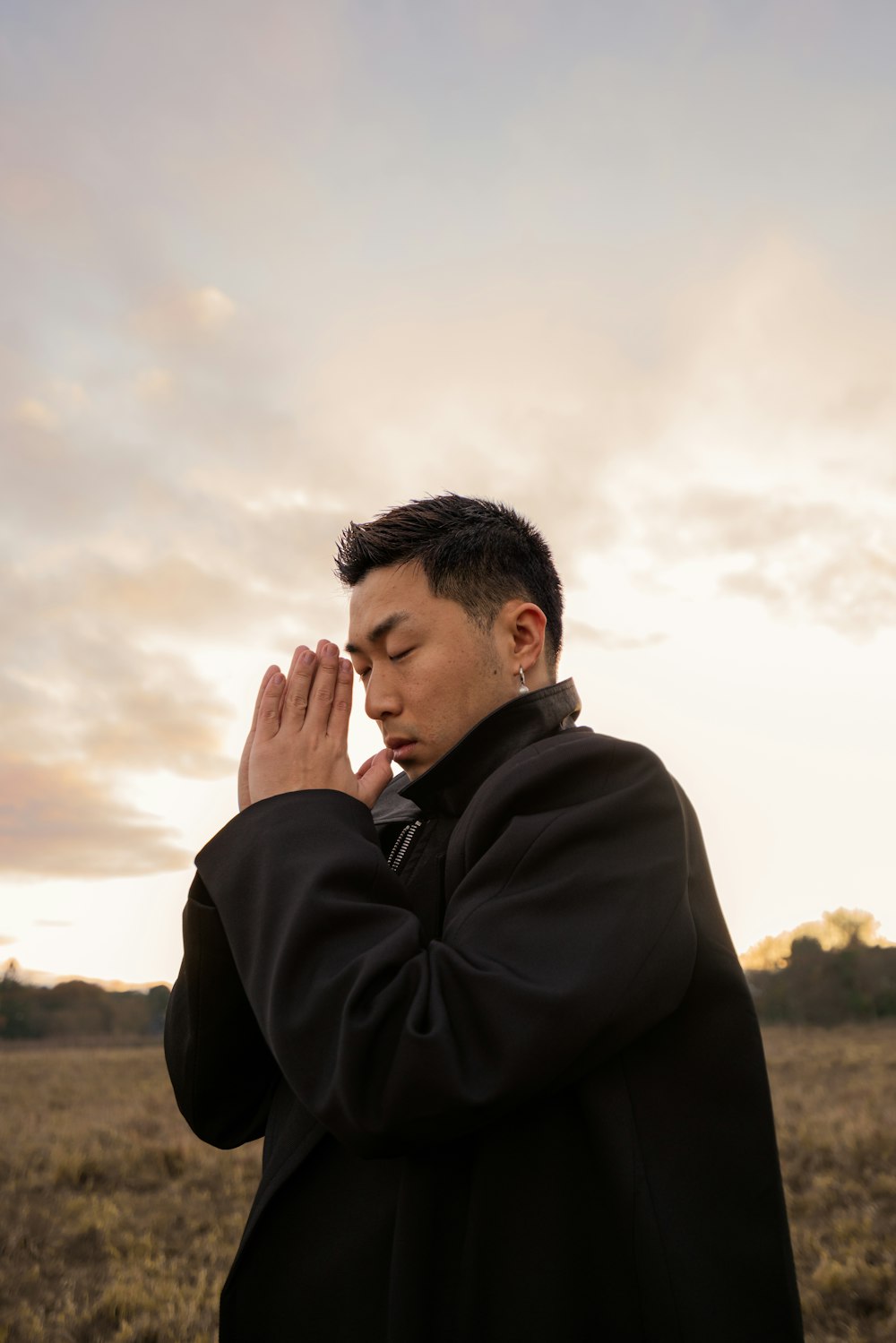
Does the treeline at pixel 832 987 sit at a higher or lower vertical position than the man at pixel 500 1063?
higher

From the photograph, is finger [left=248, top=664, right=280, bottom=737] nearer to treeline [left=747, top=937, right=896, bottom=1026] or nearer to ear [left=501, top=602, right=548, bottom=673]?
ear [left=501, top=602, right=548, bottom=673]

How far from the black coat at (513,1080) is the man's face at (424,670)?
12.1 inches

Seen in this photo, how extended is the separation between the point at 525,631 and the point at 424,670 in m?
0.30

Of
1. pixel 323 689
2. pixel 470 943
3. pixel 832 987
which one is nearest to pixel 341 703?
pixel 323 689

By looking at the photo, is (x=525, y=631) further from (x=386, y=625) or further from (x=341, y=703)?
(x=341, y=703)

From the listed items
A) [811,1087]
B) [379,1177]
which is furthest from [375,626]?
[811,1087]

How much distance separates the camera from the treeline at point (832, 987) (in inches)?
1549

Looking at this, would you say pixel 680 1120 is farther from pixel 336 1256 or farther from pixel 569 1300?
pixel 336 1256

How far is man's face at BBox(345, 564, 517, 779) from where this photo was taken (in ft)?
7.32

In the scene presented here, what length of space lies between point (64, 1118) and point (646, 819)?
18.6 meters

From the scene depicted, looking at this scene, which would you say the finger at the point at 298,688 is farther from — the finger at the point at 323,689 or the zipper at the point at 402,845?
the zipper at the point at 402,845

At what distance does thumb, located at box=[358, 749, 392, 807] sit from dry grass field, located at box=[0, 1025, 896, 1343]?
1307 mm

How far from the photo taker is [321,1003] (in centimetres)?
159

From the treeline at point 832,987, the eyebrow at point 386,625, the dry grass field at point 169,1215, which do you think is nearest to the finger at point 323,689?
the eyebrow at point 386,625
